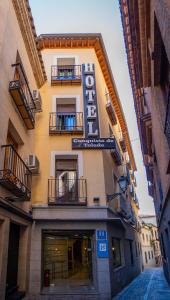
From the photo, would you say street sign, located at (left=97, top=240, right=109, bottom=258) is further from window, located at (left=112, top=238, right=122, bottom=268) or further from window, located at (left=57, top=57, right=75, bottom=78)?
window, located at (left=57, top=57, right=75, bottom=78)

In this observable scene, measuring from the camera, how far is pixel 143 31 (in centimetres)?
697

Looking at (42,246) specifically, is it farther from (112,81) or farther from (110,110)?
(112,81)

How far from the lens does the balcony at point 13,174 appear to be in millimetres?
6664

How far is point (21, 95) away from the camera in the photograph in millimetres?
8141

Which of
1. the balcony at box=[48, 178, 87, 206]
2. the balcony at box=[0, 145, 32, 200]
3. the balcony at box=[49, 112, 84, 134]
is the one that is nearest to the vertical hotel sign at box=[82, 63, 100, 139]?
the balcony at box=[49, 112, 84, 134]

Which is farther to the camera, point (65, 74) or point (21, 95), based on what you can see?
point (65, 74)

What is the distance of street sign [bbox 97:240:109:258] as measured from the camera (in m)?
9.25

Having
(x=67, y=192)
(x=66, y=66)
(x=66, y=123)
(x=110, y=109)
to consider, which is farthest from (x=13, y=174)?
(x=110, y=109)

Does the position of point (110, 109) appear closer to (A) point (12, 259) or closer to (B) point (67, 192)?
(B) point (67, 192)

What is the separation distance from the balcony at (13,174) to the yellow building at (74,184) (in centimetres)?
128

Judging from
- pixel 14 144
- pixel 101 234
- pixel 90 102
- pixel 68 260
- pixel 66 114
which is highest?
pixel 90 102

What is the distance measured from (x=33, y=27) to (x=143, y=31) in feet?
18.3

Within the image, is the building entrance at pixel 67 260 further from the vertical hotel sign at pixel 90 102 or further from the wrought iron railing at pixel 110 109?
the wrought iron railing at pixel 110 109

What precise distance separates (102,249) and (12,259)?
11.0ft
